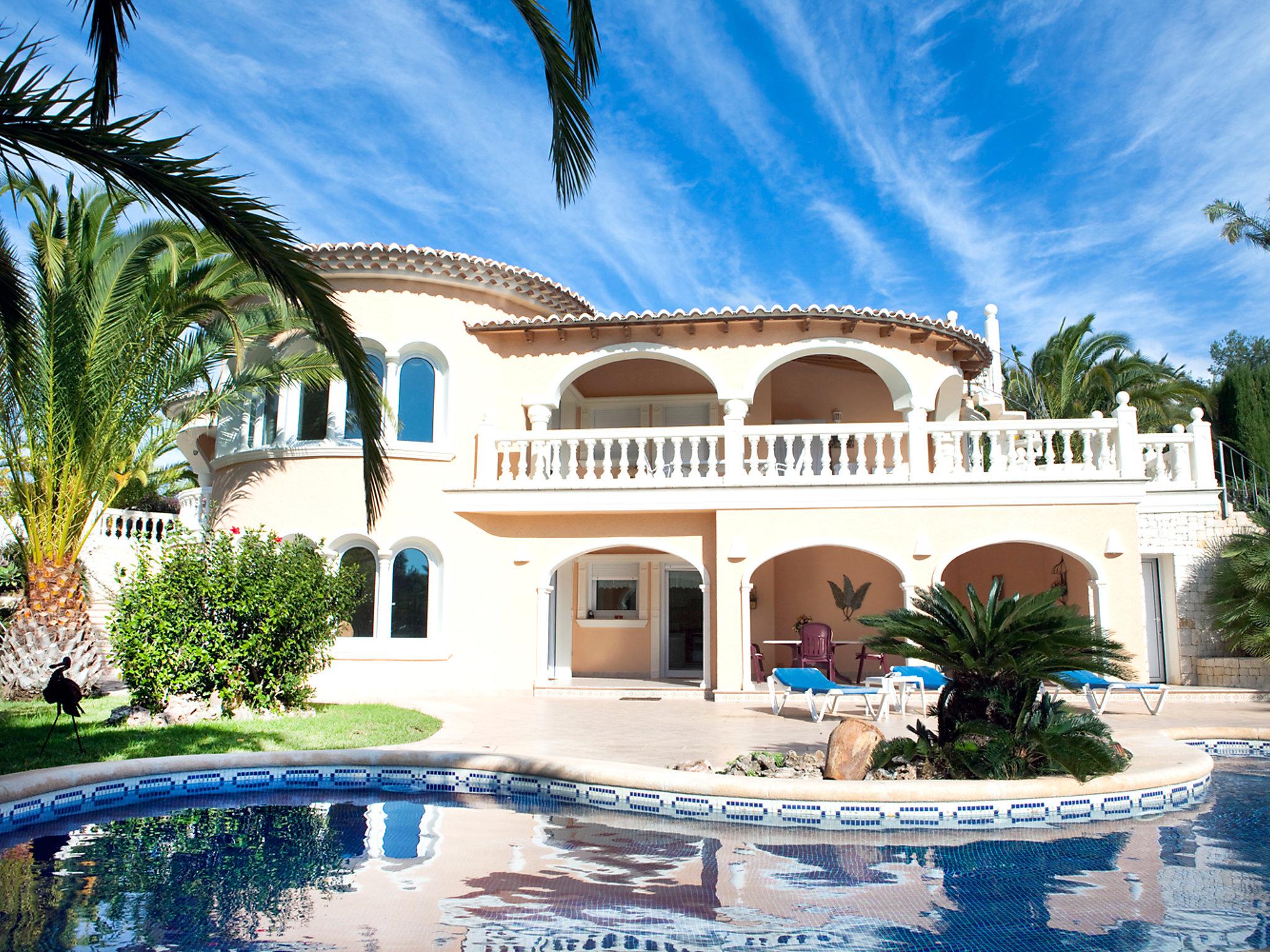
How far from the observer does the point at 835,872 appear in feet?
20.3

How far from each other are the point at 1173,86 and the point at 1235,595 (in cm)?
1086

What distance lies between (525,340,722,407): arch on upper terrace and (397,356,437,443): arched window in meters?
1.79

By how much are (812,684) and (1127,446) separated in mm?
7174

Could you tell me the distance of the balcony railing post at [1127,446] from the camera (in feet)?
A: 49.7

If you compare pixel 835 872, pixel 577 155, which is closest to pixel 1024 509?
pixel 835 872

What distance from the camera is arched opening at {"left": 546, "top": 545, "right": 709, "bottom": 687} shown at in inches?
765

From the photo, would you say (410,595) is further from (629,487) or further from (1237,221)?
(1237,221)

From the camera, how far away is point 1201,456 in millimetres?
17047

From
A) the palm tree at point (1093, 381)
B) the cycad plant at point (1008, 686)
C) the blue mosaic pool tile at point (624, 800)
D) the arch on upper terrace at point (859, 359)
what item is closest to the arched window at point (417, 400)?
the arch on upper terrace at point (859, 359)

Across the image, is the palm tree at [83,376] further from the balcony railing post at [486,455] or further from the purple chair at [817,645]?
the purple chair at [817,645]

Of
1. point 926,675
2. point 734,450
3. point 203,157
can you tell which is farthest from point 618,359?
point 203,157

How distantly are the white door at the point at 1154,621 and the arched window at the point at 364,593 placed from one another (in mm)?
14293

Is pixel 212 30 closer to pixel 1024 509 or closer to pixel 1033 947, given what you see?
pixel 1033 947

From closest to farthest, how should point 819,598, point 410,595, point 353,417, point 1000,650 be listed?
point 1000,650 < point 353,417 < point 410,595 < point 819,598
